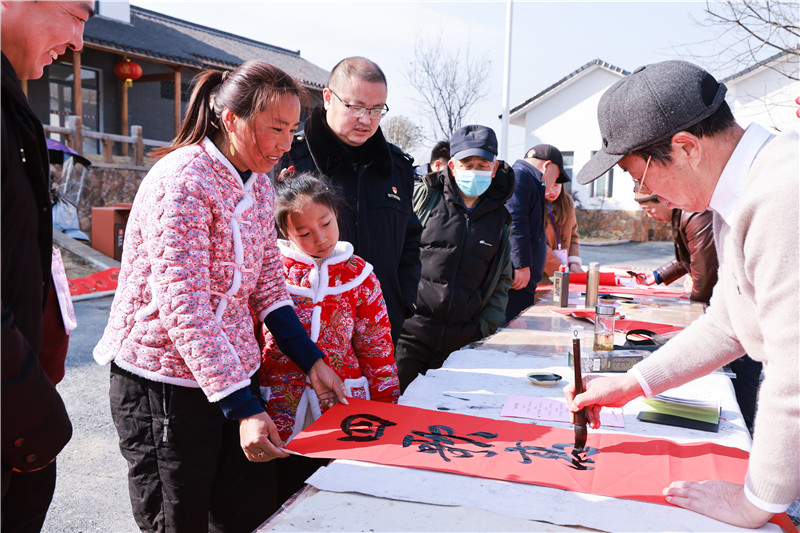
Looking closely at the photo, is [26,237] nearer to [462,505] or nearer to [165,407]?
[165,407]

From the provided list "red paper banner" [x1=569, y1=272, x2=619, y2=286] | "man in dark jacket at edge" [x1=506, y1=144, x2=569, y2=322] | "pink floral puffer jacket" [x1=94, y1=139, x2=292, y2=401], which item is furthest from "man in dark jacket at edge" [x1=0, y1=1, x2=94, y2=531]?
"red paper banner" [x1=569, y1=272, x2=619, y2=286]

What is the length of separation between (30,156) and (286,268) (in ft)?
3.37

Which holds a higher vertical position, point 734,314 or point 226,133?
point 226,133

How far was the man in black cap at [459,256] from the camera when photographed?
344 centimetres

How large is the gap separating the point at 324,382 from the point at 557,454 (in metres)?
0.66

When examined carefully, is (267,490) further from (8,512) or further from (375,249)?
(375,249)

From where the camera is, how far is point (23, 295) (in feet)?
3.97

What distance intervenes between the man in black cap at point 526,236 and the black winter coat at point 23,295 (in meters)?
3.35

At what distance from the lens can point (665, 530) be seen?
1215 mm

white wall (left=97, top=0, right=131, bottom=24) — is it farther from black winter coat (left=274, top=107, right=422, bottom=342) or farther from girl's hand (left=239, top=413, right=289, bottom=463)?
girl's hand (left=239, top=413, right=289, bottom=463)

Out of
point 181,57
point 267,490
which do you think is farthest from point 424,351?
point 181,57

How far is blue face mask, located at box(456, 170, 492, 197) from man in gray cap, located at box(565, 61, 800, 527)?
6.15 ft

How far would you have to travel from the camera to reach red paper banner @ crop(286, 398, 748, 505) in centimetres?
142

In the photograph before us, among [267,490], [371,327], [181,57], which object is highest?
[181,57]
